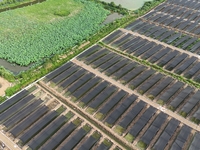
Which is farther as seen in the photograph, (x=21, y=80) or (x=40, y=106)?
(x=21, y=80)

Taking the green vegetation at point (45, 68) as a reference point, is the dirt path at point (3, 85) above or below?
below

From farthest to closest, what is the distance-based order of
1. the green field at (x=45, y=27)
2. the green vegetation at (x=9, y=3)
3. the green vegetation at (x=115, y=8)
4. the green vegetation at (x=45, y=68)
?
1. the green vegetation at (x=9, y=3)
2. the green vegetation at (x=115, y=8)
3. the green field at (x=45, y=27)
4. the green vegetation at (x=45, y=68)

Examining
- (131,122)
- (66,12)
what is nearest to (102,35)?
(66,12)

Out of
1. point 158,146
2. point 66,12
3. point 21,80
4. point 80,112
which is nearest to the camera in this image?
point 158,146

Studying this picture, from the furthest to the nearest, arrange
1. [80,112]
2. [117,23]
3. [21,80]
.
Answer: [117,23]
[21,80]
[80,112]

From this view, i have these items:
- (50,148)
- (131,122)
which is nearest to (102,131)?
(131,122)

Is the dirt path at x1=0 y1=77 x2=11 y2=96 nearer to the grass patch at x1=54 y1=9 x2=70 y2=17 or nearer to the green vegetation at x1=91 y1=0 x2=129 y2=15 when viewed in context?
the grass patch at x1=54 y1=9 x2=70 y2=17

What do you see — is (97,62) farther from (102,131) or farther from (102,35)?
(102,131)

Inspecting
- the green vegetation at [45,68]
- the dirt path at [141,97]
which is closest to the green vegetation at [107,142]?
the dirt path at [141,97]

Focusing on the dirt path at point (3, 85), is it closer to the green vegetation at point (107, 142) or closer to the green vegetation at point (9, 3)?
the green vegetation at point (107, 142)
